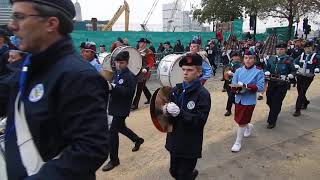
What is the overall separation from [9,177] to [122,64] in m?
4.21

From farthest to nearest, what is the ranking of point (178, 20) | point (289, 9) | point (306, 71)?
1. point (178, 20)
2. point (289, 9)
3. point (306, 71)

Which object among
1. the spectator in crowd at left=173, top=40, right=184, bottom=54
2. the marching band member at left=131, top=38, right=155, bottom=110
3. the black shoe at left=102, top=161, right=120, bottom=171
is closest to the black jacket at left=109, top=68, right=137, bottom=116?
the black shoe at left=102, top=161, right=120, bottom=171

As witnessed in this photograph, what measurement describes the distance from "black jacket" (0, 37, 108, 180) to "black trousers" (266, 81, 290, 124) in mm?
6475

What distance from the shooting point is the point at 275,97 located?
25.8ft

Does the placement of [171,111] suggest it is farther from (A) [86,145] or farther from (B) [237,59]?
(B) [237,59]

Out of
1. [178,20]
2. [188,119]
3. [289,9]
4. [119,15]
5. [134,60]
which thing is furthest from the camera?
[178,20]

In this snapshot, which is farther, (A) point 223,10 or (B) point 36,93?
(A) point 223,10

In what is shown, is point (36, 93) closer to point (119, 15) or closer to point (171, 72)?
point (171, 72)

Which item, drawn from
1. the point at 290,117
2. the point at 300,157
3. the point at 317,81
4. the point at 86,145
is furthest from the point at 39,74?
the point at 317,81

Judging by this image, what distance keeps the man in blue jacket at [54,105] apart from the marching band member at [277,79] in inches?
255

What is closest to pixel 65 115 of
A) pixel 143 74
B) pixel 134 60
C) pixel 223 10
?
pixel 134 60

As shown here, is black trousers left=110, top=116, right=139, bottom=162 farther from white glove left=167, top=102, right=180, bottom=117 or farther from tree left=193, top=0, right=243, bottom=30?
tree left=193, top=0, right=243, bottom=30

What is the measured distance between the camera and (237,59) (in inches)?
370

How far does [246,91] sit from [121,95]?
2039 mm
